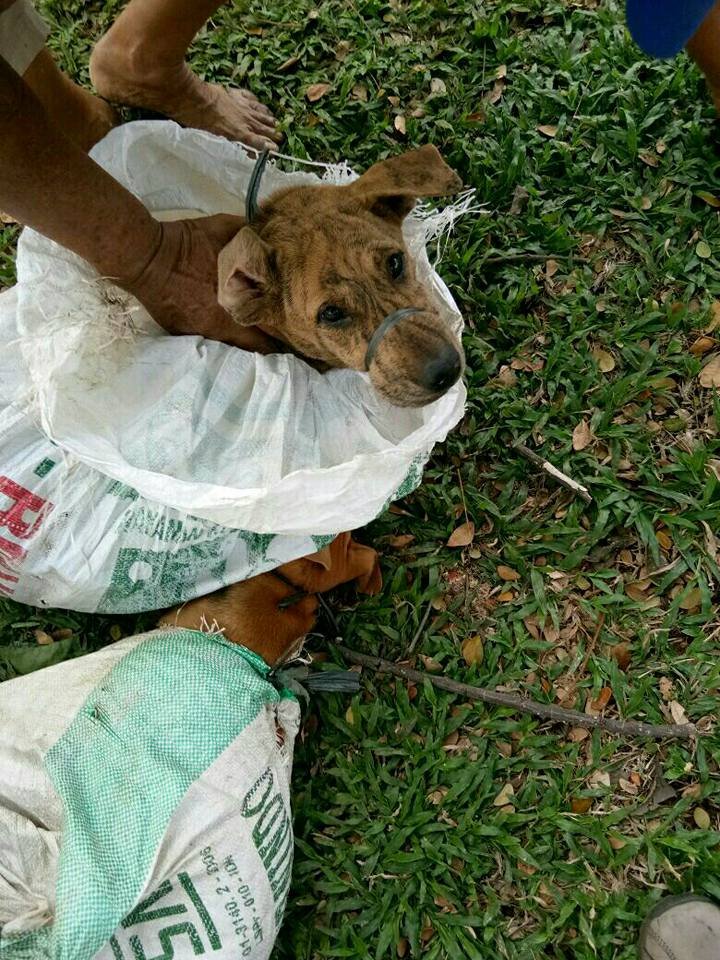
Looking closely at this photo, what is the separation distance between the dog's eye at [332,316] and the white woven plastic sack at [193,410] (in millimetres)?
265

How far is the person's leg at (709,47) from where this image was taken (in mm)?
2900

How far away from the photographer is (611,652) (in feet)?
9.68

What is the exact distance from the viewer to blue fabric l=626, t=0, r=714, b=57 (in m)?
1.45

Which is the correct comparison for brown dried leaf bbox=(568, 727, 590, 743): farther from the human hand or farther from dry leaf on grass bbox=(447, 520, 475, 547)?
the human hand

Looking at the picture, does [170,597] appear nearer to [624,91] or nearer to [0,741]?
[0,741]

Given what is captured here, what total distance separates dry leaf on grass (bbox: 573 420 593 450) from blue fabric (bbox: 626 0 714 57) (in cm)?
175

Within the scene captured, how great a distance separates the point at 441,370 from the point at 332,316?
1.41ft

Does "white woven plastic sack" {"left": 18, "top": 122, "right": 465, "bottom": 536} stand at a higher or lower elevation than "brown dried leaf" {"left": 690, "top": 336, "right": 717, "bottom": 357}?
higher

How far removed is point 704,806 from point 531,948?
77 cm

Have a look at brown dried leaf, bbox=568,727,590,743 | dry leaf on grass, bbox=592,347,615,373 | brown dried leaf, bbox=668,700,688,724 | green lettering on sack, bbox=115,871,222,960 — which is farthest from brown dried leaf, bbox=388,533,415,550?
green lettering on sack, bbox=115,871,222,960

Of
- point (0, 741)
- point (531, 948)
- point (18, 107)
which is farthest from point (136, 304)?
point (531, 948)

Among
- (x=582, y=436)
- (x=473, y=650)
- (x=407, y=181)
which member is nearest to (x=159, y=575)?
(x=473, y=650)

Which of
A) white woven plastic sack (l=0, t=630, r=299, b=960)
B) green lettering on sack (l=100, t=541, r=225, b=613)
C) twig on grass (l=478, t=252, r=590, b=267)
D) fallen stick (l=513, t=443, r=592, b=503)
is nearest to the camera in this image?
white woven plastic sack (l=0, t=630, r=299, b=960)

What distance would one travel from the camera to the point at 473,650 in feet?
Answer: 9.94
